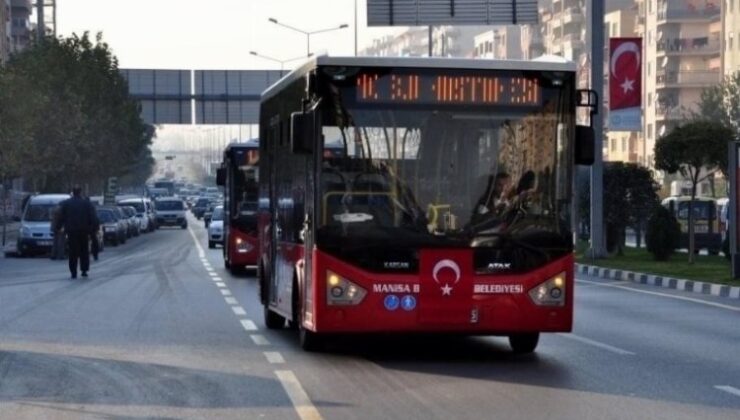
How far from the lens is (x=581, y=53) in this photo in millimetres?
136875

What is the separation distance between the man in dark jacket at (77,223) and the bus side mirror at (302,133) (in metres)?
18.3

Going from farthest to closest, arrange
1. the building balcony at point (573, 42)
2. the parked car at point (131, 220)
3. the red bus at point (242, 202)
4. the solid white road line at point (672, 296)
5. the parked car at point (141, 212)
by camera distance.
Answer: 1. the building balcony at point (573, 42)
2. the parked car at point (141, 212)
3. the parked car at point (131, 220)
4. the red bus at point (242, 202)
5. the solid white road line at point (672, 296)

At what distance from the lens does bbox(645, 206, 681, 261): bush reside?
40.5 meters

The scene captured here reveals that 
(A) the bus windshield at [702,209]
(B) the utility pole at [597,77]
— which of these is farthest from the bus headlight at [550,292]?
(A) the bus windshield at [702,209]

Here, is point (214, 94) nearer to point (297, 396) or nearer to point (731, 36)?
point (731, 36)

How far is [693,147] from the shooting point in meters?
38.2

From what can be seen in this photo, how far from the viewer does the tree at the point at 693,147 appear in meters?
38.0

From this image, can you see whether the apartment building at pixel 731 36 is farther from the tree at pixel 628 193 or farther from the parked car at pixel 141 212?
the tree at pixel 628 193

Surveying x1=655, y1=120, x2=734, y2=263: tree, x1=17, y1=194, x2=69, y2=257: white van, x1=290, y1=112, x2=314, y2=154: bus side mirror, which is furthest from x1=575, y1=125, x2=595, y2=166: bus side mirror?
x1=17, y1=194, x2=69, y2=257: white van

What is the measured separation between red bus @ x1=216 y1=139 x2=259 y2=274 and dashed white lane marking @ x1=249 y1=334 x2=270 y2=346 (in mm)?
16751


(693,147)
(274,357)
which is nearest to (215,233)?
(693,147)

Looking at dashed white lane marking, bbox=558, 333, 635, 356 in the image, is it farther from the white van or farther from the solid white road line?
the white van

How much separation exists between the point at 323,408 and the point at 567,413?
1.68 m

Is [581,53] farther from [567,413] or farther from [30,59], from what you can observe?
[567,413]
